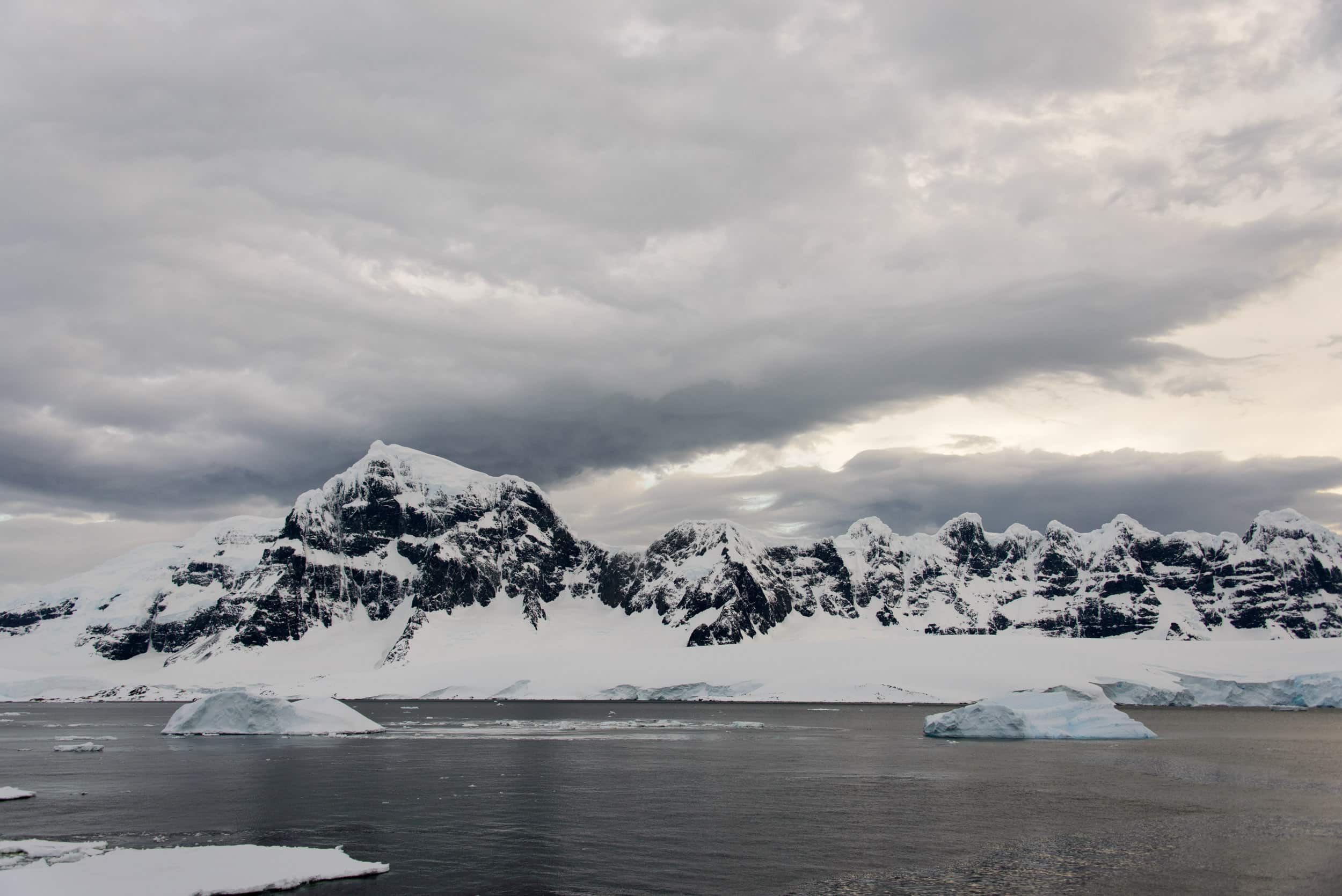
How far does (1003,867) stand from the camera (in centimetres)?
2712

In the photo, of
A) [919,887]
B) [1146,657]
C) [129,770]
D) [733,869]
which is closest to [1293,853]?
[919,887]

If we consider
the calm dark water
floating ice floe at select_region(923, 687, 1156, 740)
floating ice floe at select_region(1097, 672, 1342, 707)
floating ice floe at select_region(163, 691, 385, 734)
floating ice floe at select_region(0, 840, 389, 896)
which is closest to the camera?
floating ice floe at select_region(0, 840, 389, 896)

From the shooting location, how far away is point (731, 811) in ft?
122

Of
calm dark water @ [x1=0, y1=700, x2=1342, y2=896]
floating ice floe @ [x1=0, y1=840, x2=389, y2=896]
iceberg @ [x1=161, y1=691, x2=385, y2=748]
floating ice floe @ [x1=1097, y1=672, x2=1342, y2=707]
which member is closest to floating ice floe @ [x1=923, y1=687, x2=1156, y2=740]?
calm dark water @ [x1=0, y1=700, x2=1342, y2=896]

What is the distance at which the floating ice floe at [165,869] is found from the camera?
2236 cm

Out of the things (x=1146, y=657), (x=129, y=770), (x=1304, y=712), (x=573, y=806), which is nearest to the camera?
(x=573, y=806)

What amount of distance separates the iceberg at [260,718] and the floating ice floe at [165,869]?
5268 centimetres

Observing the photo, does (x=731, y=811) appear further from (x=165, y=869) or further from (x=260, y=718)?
(x=260, y=718)

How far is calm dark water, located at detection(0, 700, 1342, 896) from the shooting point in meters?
25.9

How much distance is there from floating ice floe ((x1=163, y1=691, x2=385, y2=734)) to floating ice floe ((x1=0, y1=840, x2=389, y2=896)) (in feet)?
173

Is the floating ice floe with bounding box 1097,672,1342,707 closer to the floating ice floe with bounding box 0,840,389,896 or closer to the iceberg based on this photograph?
the iceberg

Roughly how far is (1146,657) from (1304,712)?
2109 centimetres

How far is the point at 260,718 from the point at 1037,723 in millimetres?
64812

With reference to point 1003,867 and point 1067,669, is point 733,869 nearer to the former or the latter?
point 1003,867
